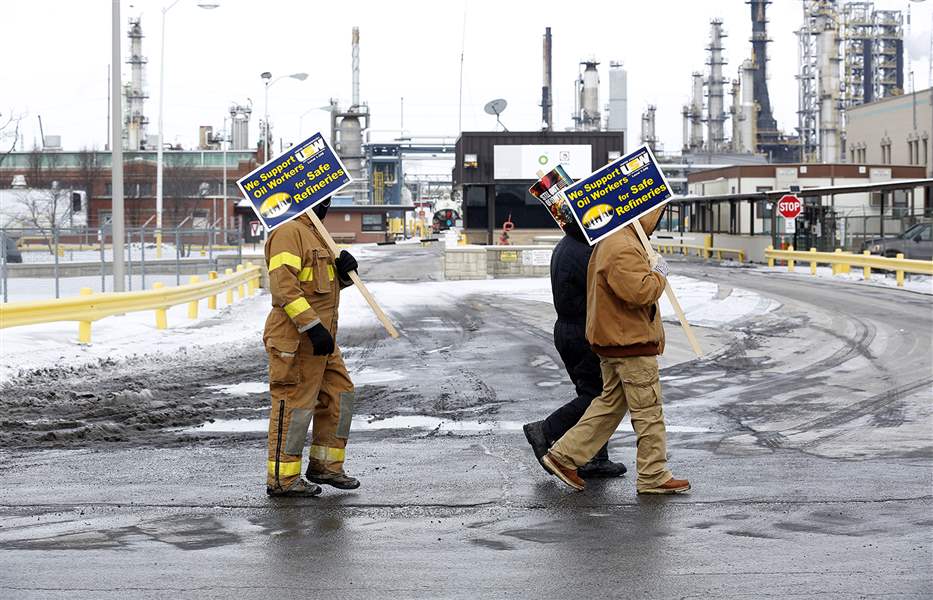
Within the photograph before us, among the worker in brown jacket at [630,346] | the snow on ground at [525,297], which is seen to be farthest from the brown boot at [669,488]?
the snow on ground at [525,297]

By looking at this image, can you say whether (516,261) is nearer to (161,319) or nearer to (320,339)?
(161,319)

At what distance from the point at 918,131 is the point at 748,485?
73.8 meters

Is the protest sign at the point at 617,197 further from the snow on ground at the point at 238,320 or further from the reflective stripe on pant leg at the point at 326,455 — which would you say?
the snow on ground at the point at 238,320

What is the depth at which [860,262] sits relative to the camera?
34562 millimetres

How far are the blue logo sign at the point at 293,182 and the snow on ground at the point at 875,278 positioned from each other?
22.4m

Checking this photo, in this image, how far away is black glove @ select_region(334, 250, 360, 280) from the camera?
24.8 ft

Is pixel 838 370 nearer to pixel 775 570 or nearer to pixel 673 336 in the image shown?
pixel 673 336

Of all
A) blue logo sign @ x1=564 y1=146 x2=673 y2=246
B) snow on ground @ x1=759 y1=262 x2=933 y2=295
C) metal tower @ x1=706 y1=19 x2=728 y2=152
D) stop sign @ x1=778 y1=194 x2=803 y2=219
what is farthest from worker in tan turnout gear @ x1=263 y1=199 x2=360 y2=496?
metal tower @ x1=706 y1=19 x2=728 y2=152

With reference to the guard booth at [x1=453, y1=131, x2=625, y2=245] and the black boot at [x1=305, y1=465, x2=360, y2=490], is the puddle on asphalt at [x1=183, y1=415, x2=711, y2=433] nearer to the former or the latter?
the black boot at [x1=305, y1=465, x2=360, y2=490]

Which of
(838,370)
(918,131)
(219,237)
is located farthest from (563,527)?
(918,131)

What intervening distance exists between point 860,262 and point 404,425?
88.0 ft

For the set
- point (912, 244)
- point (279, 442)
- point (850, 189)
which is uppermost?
point (850, 189)

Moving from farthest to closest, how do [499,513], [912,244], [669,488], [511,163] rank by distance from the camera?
[511,163], [912,244], [669,488], [499,513]

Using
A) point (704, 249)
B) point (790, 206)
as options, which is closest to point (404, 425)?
point (790, 206)
